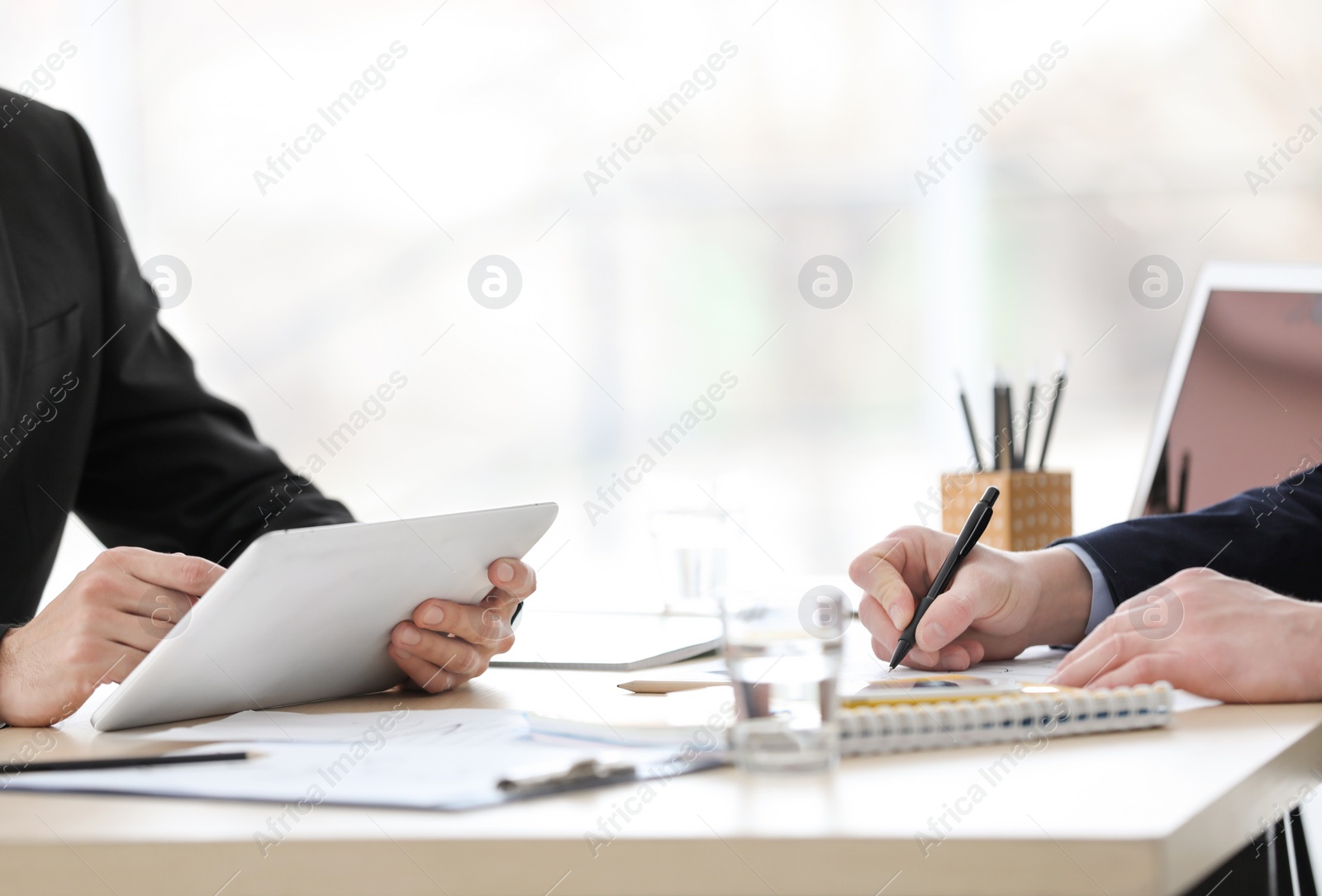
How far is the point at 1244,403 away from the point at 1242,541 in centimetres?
44

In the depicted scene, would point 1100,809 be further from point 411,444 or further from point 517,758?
point 411,444

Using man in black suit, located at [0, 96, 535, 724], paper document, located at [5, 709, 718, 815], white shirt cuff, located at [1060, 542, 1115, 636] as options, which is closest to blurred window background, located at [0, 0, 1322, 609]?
man in black suit, located at [0, 96, 535, 724]

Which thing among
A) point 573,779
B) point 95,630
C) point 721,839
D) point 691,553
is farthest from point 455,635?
point 691,553

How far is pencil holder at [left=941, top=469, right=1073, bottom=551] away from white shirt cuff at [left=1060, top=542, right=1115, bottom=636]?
42cm

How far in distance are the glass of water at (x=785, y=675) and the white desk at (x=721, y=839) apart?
0.06 ft

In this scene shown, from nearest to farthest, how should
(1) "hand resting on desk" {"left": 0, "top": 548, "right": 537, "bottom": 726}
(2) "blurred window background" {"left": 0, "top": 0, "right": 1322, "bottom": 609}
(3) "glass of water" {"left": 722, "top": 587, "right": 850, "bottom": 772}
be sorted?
1. (3) "glass of water" {"left": 722, "top": 587, "right": 850, "bottom": 772}
2. (1) "hand resting on desk" {"left": 0, "top": 548, "right": 537, "bottom": 726}
3. (2) "blurred window background" {"left": 0, "top": 0, "right": 1322, "bottom": 609}

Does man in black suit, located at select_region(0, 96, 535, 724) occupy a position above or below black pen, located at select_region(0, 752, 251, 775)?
above

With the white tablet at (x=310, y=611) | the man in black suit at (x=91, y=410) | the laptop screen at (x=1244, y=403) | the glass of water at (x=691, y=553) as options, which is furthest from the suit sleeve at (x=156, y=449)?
the laptop screen at (x=1244, y=403)

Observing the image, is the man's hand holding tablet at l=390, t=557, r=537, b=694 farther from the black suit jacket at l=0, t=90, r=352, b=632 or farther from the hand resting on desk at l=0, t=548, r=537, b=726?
the black suit jacket at l=0, t=90, r=352, b=632

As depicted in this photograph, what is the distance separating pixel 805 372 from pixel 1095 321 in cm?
83

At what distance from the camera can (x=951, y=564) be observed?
3.27 ft

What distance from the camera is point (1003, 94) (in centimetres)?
336

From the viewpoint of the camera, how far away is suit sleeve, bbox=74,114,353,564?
4.77ft

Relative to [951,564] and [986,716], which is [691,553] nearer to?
[951,564]
